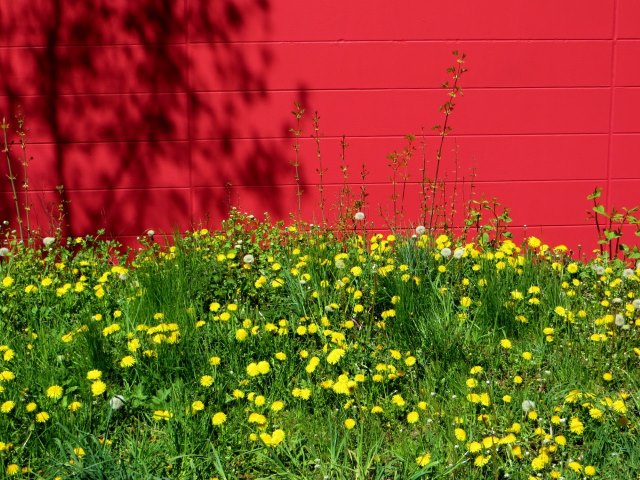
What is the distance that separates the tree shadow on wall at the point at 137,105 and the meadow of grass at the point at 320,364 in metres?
0.55

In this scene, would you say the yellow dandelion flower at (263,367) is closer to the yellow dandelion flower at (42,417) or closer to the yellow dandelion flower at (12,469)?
the yellow dandelion flower at (42,417)

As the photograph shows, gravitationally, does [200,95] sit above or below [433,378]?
above

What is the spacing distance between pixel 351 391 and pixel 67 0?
305cm

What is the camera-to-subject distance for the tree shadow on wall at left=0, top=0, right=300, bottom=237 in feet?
16.2

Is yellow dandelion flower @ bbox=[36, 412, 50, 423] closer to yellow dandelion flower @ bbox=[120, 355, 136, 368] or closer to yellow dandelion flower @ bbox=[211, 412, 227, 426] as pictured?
yellow dandelion flower @ bbox=[120, 355, 136, 368]

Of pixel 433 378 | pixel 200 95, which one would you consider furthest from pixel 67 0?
pixel 433 378

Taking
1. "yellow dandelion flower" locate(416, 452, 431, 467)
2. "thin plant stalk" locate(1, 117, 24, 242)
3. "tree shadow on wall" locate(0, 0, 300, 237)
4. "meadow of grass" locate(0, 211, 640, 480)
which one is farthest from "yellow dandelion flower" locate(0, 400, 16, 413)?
"tree shadow on wall" locate(0, 0, 300, 237)

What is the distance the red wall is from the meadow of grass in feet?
1.89

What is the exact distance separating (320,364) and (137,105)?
233cm

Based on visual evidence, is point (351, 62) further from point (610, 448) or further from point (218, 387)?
point (610, 448)

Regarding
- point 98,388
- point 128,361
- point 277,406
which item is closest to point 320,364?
point 277,406

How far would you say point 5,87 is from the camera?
496 cm

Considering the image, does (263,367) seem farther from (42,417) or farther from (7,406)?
(7,406)

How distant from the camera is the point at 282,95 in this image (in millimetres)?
5043
